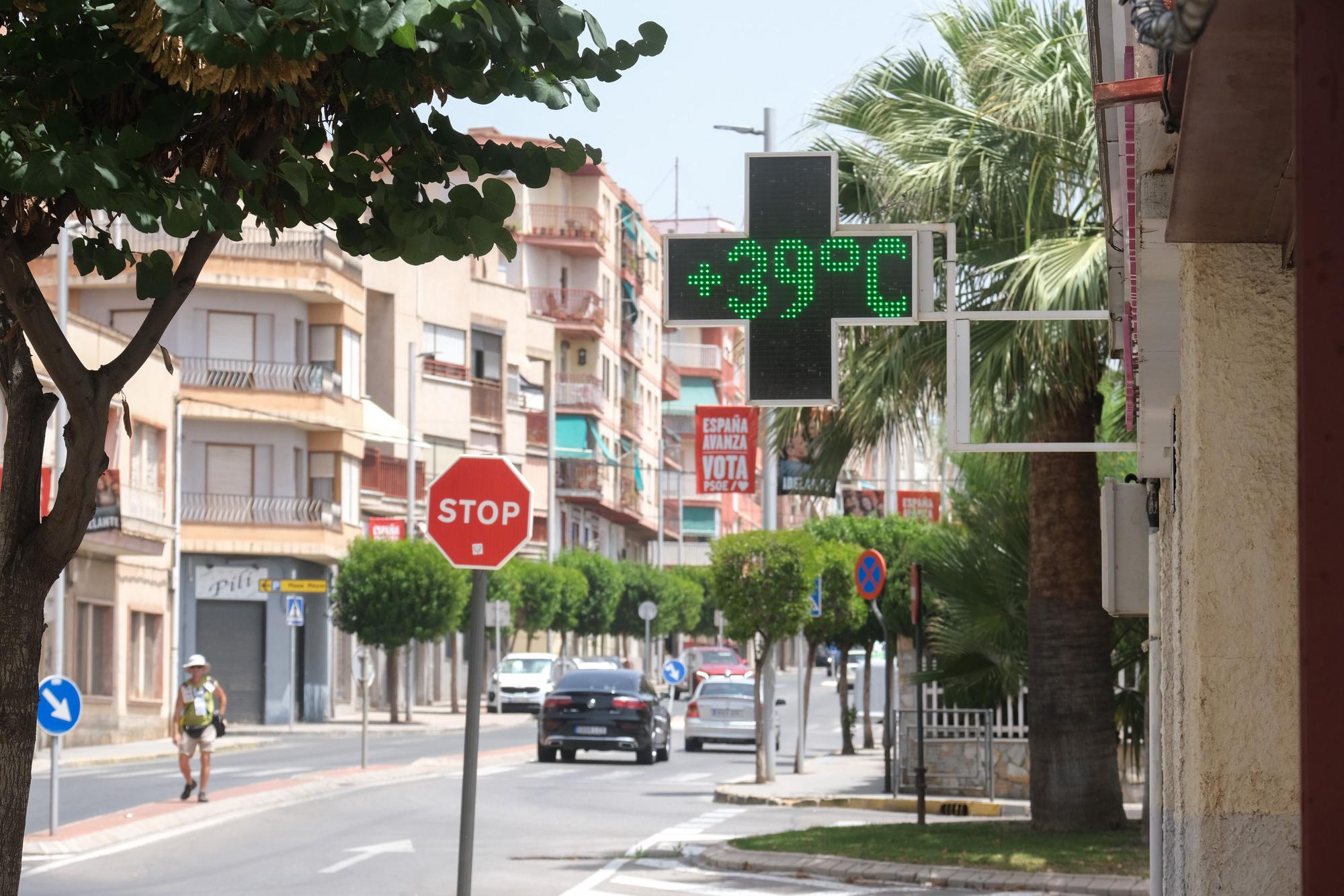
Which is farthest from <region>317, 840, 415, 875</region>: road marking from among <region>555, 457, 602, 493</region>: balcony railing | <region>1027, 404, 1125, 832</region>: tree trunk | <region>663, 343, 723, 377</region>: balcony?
<region>663, 343, 723, 377</region>: balcony

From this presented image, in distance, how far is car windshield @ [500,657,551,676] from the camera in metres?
59.3

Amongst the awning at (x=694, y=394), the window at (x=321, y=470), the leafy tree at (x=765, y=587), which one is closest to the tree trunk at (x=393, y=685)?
the window at (x=321, y=470)

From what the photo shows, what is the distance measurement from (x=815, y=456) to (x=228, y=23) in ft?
46.0

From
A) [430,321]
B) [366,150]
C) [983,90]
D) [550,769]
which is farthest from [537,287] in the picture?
[366,150]

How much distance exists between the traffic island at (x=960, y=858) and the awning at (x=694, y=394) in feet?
325

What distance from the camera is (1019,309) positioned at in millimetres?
15539

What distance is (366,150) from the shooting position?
234 inches

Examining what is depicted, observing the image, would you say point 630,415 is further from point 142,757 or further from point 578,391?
point 142,757

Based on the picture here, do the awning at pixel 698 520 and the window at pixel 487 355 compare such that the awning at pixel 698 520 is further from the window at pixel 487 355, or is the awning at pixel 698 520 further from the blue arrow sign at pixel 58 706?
the blue arrow sign at pixel 58 706

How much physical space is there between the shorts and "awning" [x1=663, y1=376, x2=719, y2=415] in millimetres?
93752

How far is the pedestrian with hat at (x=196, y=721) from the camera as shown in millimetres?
22797

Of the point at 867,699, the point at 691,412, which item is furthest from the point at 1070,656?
the point at 691,412

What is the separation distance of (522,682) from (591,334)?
30057mm

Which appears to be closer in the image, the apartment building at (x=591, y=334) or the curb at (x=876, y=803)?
the curb at (x=876, y=803)
